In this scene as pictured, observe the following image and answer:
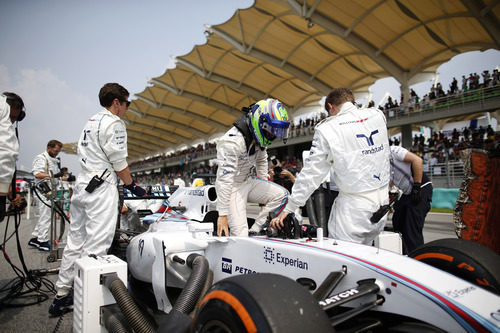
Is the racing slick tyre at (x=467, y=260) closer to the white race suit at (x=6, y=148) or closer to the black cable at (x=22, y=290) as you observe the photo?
the white race suit at (x=6, y=148)

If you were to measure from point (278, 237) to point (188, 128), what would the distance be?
43.3m

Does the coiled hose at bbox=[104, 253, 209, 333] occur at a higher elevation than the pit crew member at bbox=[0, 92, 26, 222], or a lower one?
lower

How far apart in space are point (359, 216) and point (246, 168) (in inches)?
47.9

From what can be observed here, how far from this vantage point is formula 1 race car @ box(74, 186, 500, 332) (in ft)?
3.99

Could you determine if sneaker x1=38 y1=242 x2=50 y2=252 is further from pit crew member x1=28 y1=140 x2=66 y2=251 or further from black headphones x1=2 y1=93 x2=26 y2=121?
black headphones x1=2 y1=93 x2=26 y2=121

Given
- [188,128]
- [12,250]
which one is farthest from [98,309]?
[188,128]

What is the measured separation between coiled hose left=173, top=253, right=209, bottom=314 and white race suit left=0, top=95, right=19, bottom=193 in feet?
6.04

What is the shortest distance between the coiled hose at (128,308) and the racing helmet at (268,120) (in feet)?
5.60

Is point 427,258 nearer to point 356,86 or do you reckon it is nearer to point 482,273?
point 482,273

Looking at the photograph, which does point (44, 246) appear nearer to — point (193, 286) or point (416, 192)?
point (193, 286)

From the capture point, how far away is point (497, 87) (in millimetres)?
16562

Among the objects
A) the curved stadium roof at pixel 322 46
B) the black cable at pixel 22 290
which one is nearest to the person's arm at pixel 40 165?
the black cable at pixel 22 290

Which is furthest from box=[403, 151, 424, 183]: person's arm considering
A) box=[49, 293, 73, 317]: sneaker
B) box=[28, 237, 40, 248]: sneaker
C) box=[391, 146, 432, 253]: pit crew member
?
box=[28, 237, 40, 248]: sneaker

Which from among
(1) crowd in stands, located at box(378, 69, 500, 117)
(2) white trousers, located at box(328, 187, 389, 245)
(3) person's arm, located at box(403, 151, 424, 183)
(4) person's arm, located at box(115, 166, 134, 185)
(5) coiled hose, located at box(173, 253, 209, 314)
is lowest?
(5) coiled hose, located at box(173, 253, 209, 314)
